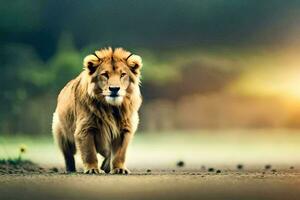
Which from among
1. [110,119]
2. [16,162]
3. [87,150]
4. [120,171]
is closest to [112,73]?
[110,119]

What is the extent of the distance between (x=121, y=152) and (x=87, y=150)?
0.73ft

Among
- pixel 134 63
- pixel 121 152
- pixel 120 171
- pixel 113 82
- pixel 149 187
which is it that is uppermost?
pixel 134 63

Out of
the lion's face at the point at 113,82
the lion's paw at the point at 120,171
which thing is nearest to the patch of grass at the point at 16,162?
the lion's paw at the point at 120,171

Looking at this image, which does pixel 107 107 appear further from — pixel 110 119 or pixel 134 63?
pixel 134 63

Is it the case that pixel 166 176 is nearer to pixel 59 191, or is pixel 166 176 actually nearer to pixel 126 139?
pixel 126 139

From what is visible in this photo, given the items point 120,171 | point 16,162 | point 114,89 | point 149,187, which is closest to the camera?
point 149,187

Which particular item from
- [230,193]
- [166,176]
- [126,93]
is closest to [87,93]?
[126,93]

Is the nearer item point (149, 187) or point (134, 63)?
point (149, 187)

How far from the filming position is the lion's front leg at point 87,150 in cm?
546

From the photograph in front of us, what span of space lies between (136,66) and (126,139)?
1.54 feet

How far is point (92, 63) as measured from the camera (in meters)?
5.48

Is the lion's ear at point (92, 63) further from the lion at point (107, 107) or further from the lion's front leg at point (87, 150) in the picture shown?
the lion's front leg at point (87, 150)

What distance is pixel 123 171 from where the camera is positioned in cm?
546

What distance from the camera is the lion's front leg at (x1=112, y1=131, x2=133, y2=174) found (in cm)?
548
